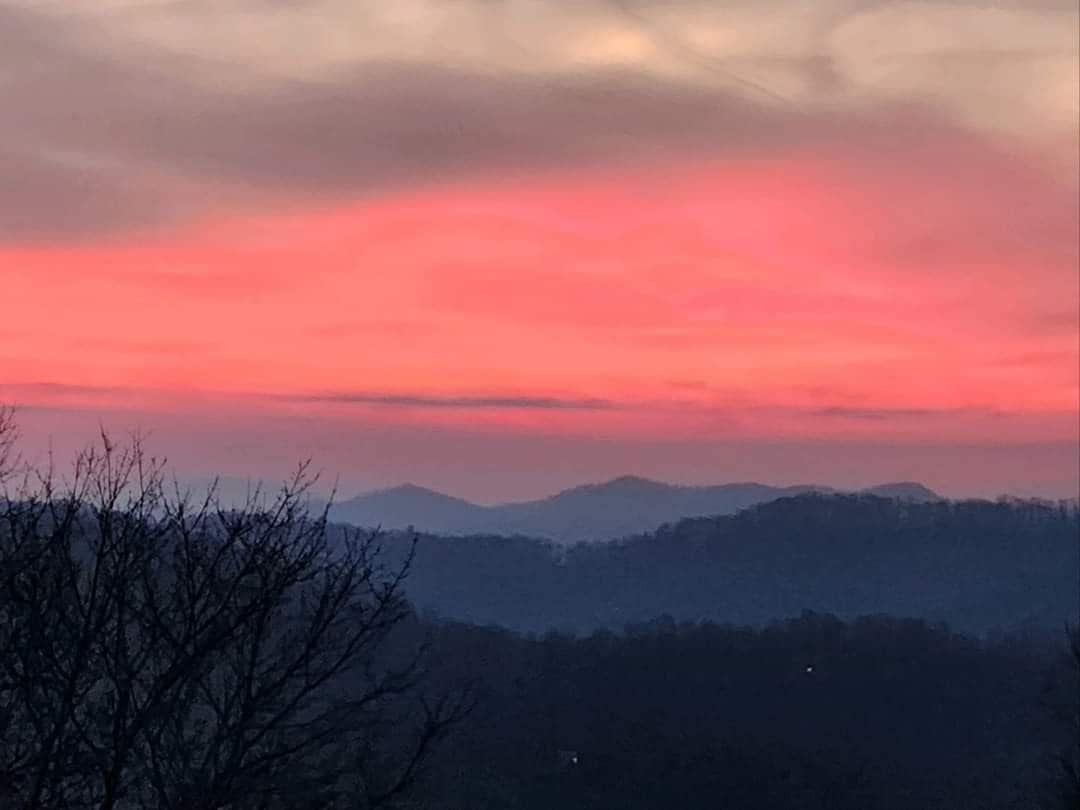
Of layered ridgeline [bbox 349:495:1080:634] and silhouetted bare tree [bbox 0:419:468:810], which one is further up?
silhouetted bare tree [bbox 0:419:468:810]

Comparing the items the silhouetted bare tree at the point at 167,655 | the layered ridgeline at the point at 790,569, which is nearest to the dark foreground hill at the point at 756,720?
the silhouetted bare tree at the point at 167,655

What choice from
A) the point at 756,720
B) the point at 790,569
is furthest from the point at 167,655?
the point at 790,569

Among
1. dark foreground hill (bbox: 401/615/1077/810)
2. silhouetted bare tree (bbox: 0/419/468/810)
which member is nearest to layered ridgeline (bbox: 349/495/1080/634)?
dark foreground hill (bbox: 401/615/1077/810)

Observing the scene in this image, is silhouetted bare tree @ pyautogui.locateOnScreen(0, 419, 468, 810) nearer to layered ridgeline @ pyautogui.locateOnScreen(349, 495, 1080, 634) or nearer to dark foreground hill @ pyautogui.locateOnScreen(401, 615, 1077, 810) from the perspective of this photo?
dark foreground hill @ pyautogui.locateOnScreen(401, 615, 1077, 810)

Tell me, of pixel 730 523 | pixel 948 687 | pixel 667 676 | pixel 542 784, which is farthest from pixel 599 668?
pixel 730 523

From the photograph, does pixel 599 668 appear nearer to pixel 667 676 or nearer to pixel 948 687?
pixel 667 676
